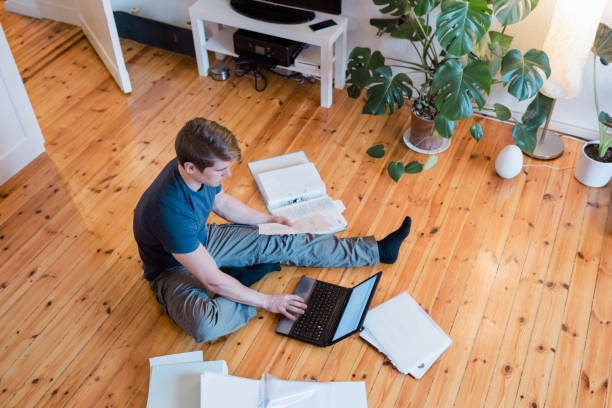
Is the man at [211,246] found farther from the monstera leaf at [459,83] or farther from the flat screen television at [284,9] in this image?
the flat screen television at [284,9]

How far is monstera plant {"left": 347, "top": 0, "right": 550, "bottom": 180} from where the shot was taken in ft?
7.63

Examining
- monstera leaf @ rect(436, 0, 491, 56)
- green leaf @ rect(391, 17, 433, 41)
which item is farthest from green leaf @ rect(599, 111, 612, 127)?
green leaf @ rect(391, 17, 433, 41)

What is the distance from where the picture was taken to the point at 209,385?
196cm

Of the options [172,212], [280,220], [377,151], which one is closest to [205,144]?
[172,212]

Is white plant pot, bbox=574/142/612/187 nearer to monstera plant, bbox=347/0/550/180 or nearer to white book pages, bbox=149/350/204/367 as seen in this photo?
monstera plant, bbox=347/0/550/180

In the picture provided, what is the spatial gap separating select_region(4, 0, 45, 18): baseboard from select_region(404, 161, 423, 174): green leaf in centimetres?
292

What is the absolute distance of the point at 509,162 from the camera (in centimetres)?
277

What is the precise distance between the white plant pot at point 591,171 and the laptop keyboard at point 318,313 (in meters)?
1.38

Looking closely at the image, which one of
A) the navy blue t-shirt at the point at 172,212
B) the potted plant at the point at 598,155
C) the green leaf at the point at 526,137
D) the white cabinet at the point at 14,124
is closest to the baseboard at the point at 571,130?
the potted plant at the point at 598,155

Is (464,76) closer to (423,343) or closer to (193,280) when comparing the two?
(423,343)

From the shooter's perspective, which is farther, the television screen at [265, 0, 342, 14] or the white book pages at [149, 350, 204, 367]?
the television screen at [265, 0, 342, 14]

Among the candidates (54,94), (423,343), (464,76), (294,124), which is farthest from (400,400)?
(54,94)

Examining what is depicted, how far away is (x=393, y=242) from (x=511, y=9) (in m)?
1.06

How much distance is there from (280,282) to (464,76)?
46.2 inches
